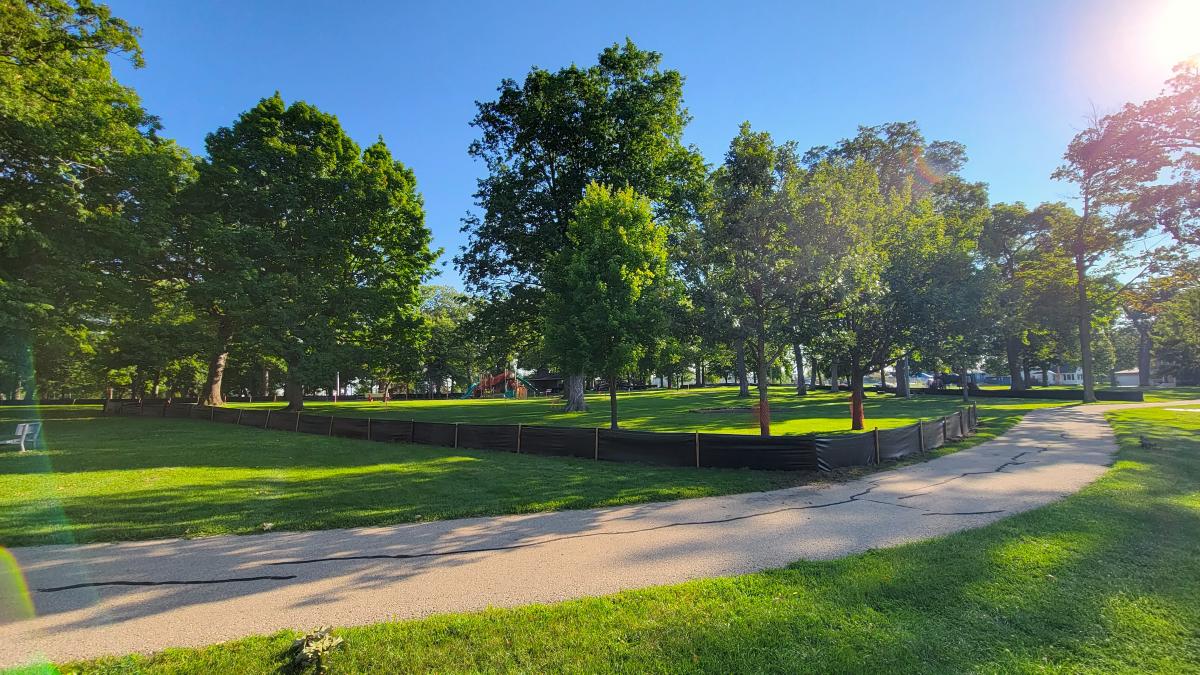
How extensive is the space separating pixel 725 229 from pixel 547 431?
7.90 m

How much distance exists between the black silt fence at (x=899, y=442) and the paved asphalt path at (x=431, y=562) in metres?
3.11

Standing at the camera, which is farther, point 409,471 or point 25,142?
point 25,142

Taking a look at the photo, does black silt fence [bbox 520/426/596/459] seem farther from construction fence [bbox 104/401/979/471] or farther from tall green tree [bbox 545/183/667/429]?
tall green tree [bbox 545/183/667/429]

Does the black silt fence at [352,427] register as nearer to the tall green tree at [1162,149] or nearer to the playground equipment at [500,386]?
the tall green tree at [1162,149]

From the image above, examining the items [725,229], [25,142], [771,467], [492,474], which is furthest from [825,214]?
[25,142]

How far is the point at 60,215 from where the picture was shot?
22.6 meters

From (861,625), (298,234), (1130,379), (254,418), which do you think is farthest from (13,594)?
(1130,379)

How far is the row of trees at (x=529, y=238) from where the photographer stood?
1466cm

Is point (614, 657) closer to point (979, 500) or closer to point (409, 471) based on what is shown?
point (979, 500)

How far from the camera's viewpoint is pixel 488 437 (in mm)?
15445

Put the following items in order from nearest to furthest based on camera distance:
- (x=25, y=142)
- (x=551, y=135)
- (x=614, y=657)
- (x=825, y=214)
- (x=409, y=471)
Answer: (x=614, y=657) → (x=409, y=471) → (x=825, y=214) → (x=25, y=142) → (x=551, y=135)

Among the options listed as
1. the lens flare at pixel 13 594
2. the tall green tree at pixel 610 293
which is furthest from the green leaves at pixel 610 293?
the lens flare at pixel 13 594

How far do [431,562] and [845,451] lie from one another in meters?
9.75

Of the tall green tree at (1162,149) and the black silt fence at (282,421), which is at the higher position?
the tall green tree at (1162,149)
